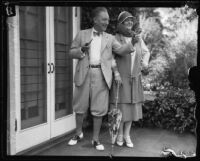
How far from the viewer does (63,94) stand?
3430 mm

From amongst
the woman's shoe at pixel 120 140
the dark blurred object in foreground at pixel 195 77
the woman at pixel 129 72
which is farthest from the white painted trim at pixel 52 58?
the dark blurred object in foreground at pixel 195 77

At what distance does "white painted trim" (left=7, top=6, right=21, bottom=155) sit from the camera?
2.47m

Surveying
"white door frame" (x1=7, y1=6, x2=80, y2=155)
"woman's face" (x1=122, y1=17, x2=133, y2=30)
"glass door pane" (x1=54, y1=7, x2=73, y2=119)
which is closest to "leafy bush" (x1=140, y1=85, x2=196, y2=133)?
"woman's face" (x1=122, y1=17, x2=133, y2=30)

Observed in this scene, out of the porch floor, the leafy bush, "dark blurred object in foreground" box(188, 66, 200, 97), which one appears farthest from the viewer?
the leafy bush

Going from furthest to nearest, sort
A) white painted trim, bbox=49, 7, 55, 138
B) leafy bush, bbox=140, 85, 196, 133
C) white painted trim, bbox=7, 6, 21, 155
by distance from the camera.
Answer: leafy bush, bbox=140, 85, 196, 133 → white painted trim, bbox=49, 7, 55, 138 → white painted trim, bbox=7, 6, 21, 155

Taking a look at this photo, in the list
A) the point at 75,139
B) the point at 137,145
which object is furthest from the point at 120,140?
the point at 75,139

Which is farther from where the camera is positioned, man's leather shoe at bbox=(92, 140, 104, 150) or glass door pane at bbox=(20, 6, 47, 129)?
man's leather shoe at bbox=(92, 140, 104, 150)

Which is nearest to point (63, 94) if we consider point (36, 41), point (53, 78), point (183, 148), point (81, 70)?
point (53, 78)

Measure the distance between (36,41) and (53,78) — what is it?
0.53 metres

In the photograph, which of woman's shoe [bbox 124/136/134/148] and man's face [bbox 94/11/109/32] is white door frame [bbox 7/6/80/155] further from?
woman's shoe [bbox 124/136/134/148]

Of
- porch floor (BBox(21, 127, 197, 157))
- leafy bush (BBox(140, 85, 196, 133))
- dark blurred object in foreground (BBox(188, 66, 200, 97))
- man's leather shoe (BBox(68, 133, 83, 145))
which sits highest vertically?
dark blurred object in foreground (BBox(188, 66, 200, 97))

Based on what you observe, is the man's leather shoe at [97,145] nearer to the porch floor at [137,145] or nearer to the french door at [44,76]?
the porch floor at [137,145]

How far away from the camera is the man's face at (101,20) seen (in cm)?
300
